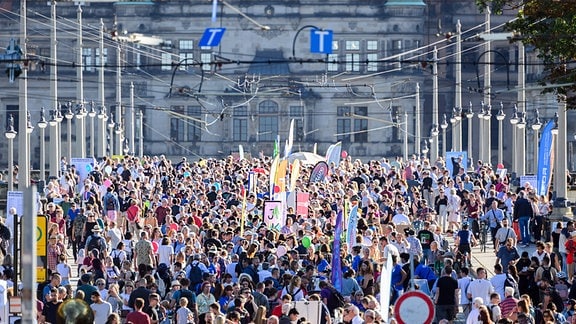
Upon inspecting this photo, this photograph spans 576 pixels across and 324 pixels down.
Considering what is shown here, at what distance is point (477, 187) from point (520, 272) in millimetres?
17806

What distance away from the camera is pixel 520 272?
95.9ft

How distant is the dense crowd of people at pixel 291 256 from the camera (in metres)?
26.1

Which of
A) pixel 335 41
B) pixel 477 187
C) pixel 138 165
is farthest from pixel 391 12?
pixel 477 187

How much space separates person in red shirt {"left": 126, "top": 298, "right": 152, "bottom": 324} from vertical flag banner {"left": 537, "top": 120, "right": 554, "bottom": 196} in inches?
711

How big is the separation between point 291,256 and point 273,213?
674 cm

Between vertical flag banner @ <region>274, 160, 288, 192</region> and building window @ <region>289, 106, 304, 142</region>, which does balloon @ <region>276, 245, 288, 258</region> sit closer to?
vertical flag banner @ <region>274, 160, 288, 192</region>

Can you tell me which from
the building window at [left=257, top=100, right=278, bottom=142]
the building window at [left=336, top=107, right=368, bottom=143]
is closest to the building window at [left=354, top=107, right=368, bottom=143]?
the building window at [left=336, top=107, right=368, bottom=143]

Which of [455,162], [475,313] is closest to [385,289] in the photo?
[475,313]

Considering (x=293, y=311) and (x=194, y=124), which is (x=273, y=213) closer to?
(x=293, y=311)

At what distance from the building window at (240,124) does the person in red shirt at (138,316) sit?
8102cm

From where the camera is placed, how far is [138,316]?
2453 cm

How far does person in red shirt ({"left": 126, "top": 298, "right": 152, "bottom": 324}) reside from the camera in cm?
2448

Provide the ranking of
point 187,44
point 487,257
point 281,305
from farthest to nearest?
point 187,44 → point 487,257 → point 281,305

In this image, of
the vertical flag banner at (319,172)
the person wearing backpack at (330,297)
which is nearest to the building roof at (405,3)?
the vertical flag banner at (319,172)
